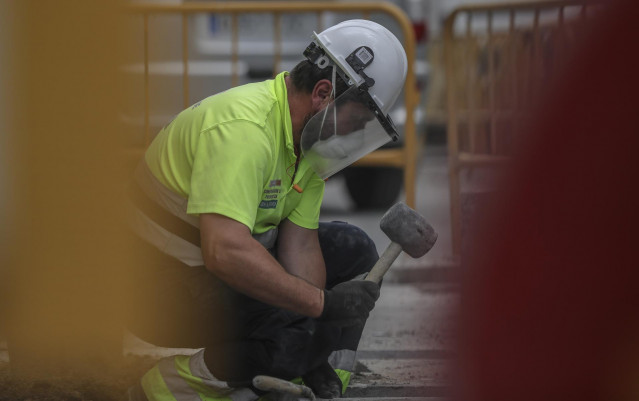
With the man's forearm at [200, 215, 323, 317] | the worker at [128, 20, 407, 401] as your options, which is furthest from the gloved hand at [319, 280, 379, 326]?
the man's forearm at [200, 215, 323, 317]

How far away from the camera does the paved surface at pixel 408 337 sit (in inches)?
130

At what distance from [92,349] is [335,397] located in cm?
75

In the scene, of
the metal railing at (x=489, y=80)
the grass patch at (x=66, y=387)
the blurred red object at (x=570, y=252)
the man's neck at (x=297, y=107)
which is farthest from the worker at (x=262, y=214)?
the metal railing at (x=489, y=80)

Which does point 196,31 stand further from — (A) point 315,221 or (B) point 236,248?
(B) point 236,248

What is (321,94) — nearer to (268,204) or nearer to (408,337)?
(268,204)

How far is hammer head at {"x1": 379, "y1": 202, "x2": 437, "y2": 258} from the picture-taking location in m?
3.04

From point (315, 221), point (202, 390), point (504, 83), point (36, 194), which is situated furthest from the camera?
point (504, 83)

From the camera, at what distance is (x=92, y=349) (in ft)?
9.71

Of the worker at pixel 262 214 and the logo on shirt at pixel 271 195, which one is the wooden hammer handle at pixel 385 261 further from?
the logo on shirt at pixel 271 195

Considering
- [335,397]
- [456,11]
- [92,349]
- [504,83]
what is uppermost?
[456,11]

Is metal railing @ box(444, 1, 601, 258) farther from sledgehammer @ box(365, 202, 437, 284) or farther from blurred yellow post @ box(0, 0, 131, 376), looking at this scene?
blurred yellow post @ box(0, 0, 131, 376)

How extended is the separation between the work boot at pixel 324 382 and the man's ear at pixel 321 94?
0.80m

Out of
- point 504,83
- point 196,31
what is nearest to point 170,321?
point 504,83

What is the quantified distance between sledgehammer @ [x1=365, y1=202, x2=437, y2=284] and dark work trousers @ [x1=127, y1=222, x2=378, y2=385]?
0.29 meters
